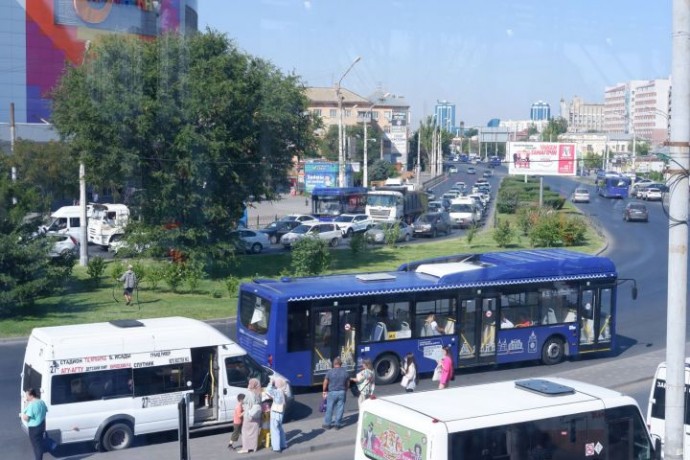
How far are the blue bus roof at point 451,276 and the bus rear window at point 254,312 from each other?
16cm

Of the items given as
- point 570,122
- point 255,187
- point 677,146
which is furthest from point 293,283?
point 570,122

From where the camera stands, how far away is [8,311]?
69.1 ft

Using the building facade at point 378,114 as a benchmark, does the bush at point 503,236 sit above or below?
below

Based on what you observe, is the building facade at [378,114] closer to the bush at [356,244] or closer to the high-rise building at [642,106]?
the high-rise building at [642,106]

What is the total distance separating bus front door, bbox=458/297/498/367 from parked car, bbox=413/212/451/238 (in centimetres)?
2746

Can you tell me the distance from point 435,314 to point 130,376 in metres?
6.20

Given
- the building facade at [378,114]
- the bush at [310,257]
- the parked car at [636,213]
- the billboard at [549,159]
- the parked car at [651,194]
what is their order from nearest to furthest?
the bush at [310,257]
the parked car at [636,213]
the billboard at [549,159]
the building facade at [378,114]
the parked car at [651,194]

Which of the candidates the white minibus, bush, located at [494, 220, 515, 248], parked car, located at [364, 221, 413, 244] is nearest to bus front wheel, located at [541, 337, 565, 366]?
the white minibus


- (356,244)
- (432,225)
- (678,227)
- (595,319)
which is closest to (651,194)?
(432,225)

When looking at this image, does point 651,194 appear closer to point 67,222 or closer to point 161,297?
point 67,222

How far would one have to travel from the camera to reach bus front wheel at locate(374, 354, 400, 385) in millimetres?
15391

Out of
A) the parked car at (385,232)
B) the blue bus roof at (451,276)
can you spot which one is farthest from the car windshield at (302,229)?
the blue bus roof at (451,276)

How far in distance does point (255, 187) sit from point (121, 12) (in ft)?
142

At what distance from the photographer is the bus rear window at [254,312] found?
14.7 meters
